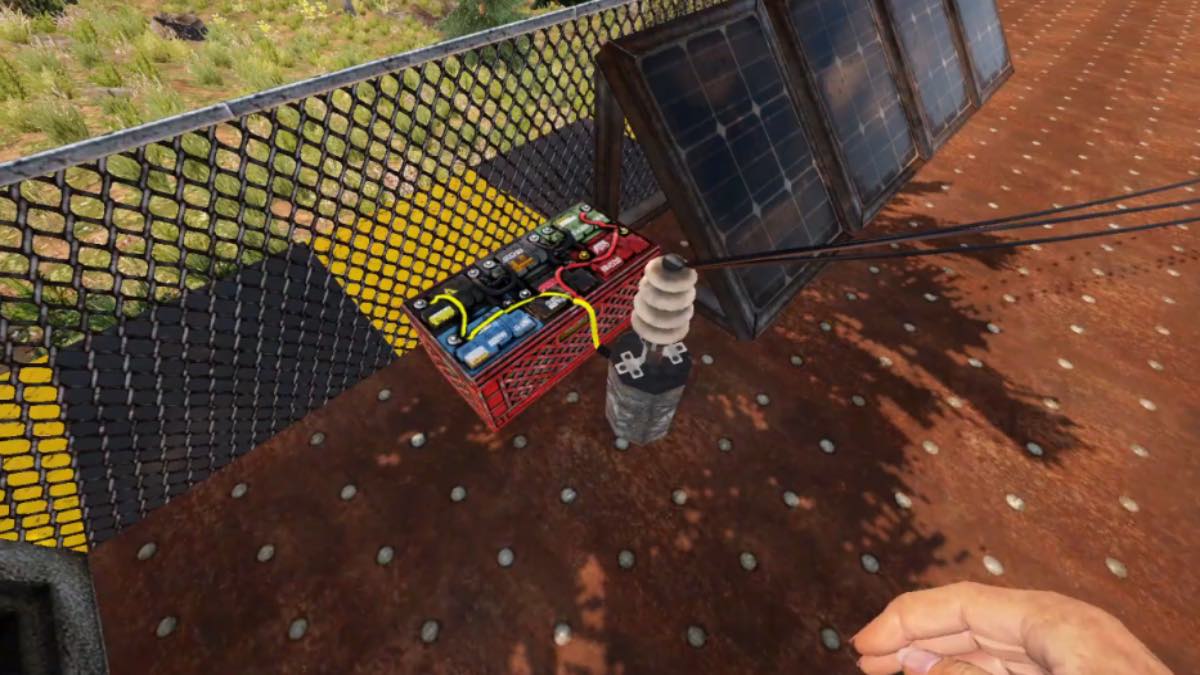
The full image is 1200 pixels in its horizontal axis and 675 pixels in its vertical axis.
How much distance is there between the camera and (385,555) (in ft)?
9.29

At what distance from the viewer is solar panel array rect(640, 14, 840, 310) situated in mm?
3057

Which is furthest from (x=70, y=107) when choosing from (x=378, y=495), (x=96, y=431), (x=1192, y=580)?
(x=1192, y=580)

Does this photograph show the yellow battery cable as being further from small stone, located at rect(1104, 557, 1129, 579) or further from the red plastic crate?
small stone, located at rect(1104, 557, 1129, 579)

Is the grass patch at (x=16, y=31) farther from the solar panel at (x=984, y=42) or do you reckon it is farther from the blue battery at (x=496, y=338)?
the solar panel at (x=984, y=42)

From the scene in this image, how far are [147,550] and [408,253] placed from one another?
8.23ft

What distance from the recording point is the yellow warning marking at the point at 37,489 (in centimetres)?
244

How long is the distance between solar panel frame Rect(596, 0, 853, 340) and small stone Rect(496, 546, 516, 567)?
211 centimetres

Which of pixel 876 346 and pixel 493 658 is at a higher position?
pixel 493 658

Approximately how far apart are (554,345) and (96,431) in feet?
9.96

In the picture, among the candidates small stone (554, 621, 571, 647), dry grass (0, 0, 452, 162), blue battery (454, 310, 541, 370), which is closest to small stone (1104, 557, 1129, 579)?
small stone (554, 621, 571, 647)

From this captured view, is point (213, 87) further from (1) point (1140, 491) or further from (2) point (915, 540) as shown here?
(1) point (1140, 491)

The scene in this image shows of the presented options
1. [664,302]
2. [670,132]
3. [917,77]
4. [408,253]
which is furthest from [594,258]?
[917,77]

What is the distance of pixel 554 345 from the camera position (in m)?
3.24

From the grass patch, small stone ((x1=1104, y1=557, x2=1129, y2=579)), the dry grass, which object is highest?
the grass patch
